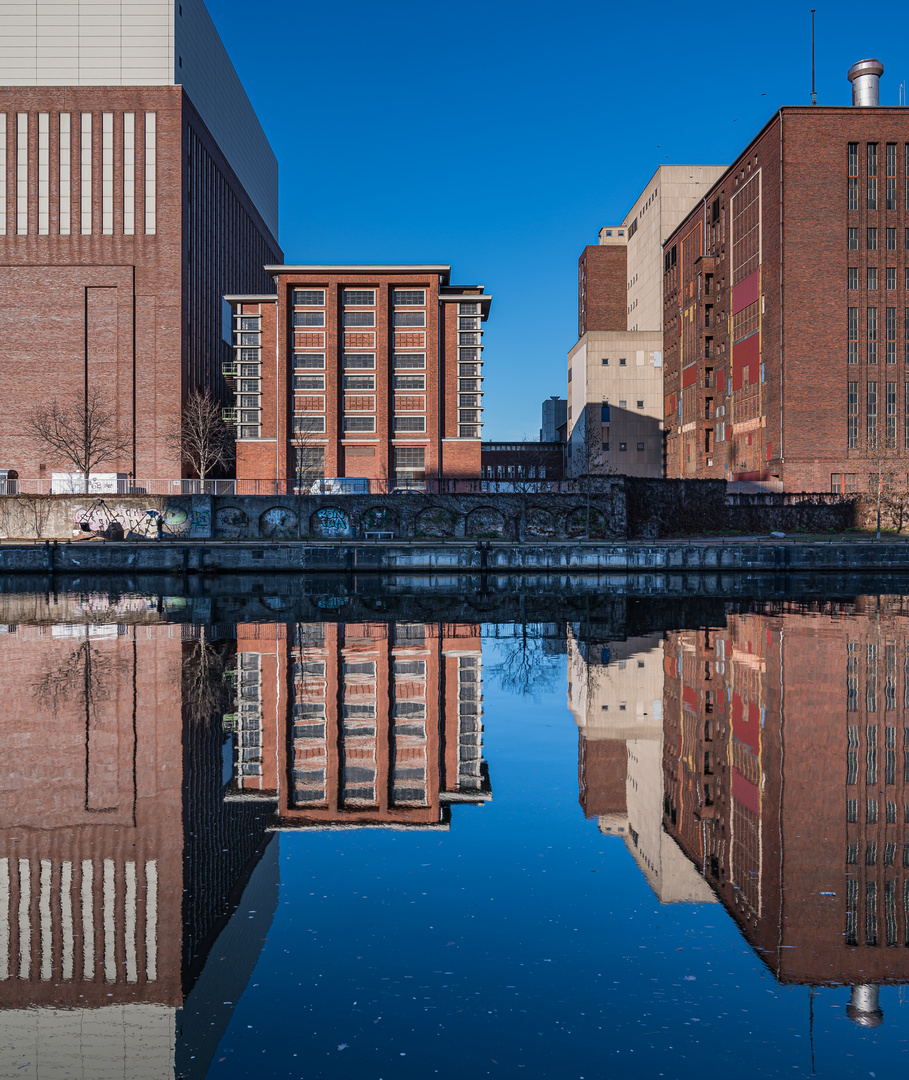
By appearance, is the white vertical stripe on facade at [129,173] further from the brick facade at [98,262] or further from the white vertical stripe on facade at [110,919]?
the white vertical stripe on facade at [110,919]

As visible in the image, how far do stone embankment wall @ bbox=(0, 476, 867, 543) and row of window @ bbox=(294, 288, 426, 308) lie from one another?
22214 mm

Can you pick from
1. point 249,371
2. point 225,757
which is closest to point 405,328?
point 249,371

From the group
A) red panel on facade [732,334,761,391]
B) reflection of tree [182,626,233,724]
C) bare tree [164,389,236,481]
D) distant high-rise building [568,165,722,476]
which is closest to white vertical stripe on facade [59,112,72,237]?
bare tree [164,389,236,481]

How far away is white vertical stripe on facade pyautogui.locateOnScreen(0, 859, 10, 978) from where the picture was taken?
556cm

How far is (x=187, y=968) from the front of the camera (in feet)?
18.0

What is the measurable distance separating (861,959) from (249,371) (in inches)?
2700

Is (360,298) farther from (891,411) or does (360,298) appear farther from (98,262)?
(891,411)

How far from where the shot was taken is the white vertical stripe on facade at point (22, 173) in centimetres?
6500

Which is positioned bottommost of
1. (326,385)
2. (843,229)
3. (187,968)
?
(187,968)

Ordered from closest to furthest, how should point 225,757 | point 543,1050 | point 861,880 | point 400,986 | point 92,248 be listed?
point 543,1050 < point 400,986 < point 861,880 < point 225,757 < point 92,248

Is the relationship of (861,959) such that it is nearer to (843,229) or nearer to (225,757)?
(225,757)

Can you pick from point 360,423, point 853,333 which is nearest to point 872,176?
point 853,333

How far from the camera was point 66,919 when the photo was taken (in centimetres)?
608

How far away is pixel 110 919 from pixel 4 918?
77cm
